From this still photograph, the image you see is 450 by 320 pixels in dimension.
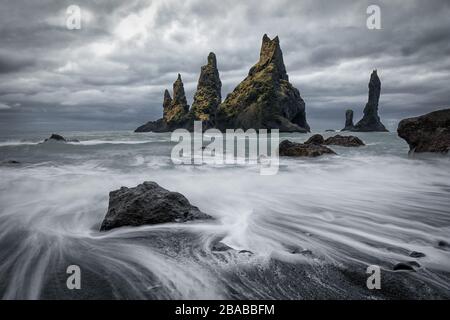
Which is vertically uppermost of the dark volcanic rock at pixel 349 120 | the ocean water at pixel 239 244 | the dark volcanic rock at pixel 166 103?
the dark volcanic rock at pixel 166 103

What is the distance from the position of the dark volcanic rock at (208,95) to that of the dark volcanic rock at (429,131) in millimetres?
77874

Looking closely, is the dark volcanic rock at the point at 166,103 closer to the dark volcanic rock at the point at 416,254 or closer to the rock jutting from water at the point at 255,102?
the rock jutting from water at the point at 255,102

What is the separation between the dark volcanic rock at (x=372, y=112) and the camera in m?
118

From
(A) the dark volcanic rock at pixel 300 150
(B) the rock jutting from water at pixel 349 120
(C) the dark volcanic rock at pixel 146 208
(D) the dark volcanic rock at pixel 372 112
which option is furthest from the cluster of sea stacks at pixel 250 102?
(C) the dark volcanic rock at pixel 146 208

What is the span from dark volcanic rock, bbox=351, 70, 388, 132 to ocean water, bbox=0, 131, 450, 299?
403 ft

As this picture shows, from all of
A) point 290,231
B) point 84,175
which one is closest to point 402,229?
point 290,231

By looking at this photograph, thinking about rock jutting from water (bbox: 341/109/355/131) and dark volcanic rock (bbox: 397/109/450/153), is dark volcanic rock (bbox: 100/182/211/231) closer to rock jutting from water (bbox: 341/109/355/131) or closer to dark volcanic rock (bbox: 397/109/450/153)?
dark volcanic rock (bbox: 397/109/450/153)

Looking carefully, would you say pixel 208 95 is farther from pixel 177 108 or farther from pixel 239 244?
pixel 239 244

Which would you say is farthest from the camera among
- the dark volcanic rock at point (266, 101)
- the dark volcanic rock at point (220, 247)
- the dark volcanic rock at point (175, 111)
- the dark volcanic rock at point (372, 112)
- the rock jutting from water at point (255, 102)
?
the dark volcanic rock at point (372, 112)

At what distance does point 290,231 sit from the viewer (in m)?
4.58

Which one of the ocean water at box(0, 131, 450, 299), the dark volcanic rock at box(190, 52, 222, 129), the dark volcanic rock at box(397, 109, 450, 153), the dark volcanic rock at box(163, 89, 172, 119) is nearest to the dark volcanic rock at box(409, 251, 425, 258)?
the ocean water at box(0, 131, 450, 299)

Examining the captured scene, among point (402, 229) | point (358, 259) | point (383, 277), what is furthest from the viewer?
point (402, 229)

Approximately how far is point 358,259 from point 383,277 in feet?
1.62
